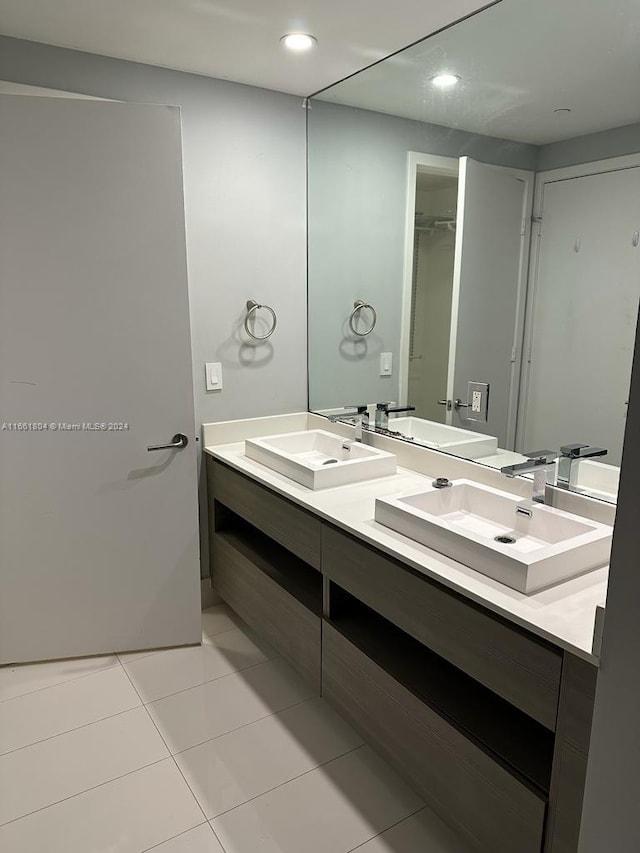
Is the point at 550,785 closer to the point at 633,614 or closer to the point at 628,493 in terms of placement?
the point at 633,614

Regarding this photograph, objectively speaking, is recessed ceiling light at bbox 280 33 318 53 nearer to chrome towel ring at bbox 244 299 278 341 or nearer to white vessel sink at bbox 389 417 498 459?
chrome towel ring at bbox 244 299 278 341

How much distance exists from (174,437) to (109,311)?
55cm

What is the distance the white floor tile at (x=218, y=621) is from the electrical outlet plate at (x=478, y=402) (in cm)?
144

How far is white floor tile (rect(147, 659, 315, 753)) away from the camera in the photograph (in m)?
2.12

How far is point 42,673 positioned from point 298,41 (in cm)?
260

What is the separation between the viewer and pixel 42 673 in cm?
243

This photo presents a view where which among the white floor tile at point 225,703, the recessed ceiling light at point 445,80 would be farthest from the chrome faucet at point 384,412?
the recessed ceiling light at point 445,80

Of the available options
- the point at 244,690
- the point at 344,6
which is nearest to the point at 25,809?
the point at 244,690

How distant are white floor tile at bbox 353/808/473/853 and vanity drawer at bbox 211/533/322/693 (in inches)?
20.8

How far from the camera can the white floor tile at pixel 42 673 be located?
234 cm

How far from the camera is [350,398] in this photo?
9.65 ft

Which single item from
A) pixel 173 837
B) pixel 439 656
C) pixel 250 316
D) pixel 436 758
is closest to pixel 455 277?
pixel 250 316

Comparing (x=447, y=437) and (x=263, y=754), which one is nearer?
(x=263, y=754)

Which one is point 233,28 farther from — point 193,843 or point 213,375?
point 193,843
